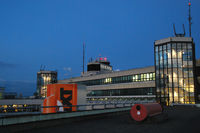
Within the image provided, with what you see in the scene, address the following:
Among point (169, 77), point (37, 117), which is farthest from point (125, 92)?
point (37, 117)

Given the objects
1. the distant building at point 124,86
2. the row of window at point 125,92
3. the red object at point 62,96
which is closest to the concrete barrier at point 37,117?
the red object at point 62,96

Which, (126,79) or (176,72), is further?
(126,79)

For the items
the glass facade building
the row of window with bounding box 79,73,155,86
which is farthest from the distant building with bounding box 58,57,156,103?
the glass facade building

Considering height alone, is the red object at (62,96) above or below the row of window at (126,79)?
below

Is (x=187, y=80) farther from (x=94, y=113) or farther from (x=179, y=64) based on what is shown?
(x=94, y=113)

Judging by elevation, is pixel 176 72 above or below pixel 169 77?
above

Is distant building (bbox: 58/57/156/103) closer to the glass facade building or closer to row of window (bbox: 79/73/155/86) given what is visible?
row of window (bbox: 79/73/155/86)

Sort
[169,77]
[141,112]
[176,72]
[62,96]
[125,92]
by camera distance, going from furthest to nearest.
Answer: [125,92]
[169,77]
[176,72]
[62,96]
[141,112]

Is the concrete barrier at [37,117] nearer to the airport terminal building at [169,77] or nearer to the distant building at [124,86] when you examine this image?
the airport terminal building at [169,77]

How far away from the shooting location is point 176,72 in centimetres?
5178

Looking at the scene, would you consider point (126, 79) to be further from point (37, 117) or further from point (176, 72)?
point (37, 117)

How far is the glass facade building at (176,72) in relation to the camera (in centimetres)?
5059

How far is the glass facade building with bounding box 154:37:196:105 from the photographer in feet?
166

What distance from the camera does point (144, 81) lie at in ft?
195
